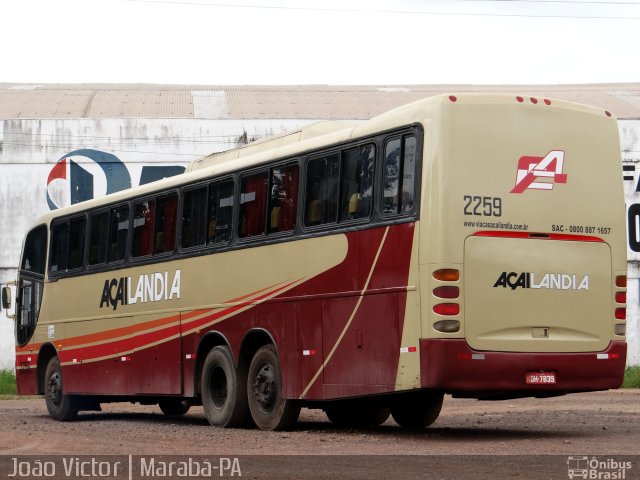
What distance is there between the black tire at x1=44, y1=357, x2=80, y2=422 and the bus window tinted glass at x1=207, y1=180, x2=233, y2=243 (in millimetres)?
5657

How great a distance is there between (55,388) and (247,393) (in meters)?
6.55

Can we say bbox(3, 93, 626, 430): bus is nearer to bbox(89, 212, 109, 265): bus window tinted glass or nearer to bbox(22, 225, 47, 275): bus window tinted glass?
bbox(89, 212, 109, 265): bus window tinted glass

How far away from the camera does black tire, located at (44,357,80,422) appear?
71.9ft

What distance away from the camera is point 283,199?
52.7 feet

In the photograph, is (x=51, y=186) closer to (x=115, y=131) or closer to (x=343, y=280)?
(x=115, y=131)

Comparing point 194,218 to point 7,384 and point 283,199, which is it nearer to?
point 283,199

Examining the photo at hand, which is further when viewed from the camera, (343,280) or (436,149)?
(343,280)

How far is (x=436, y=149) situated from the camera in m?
13.6

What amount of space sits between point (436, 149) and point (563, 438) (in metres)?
3.49

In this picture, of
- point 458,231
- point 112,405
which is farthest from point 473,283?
point 112,405

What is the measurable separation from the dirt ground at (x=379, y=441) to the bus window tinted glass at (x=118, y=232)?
2519 millimetres

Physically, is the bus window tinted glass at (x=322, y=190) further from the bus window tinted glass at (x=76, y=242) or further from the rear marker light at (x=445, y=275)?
the bus window tinted glass at (x=76, y=242)

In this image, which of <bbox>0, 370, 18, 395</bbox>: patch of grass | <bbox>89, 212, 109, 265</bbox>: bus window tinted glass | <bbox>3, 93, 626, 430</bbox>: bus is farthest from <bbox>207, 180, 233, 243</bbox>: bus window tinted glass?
<bbox>0, 370, 18, 395</bbox>: patch of grass

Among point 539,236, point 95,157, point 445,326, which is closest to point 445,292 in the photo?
point 445,326
